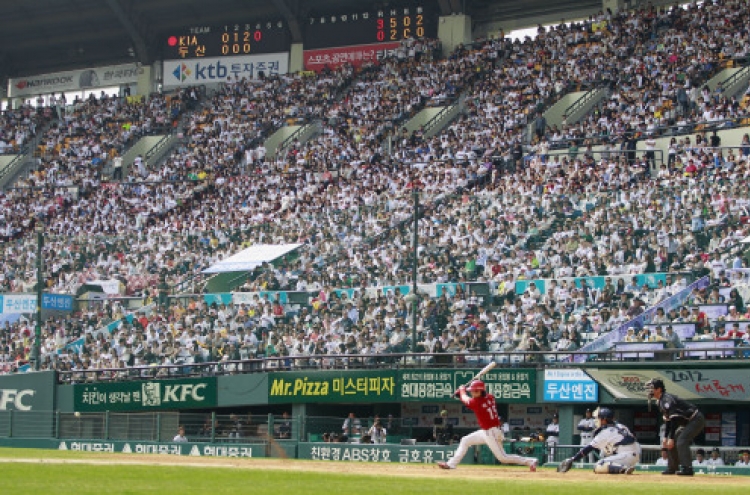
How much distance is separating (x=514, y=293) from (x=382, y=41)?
2409 cm

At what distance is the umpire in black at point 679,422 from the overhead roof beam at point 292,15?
39778 mm

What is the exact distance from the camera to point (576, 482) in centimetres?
1727

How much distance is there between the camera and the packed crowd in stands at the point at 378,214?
104 feet

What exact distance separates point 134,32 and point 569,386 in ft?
124

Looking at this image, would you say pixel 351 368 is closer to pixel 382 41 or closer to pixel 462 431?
pixel 462 431

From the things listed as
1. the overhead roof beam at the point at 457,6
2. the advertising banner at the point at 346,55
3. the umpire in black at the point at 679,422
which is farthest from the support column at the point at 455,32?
the umpire in black at the point at 679,422

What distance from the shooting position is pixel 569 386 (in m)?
28.6

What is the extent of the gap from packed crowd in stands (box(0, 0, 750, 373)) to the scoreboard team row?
71.8 inches

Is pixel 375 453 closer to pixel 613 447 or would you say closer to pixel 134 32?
pixel 613 447

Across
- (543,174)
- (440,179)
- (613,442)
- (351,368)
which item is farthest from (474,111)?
(613,442)

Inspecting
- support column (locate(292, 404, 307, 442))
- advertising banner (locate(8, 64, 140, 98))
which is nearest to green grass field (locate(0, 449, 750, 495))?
support column (locate(292, 404, 307, 442))

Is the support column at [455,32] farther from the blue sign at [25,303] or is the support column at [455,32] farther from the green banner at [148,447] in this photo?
the green banner at [148,447]

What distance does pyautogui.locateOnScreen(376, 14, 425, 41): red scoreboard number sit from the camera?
53809 millimetres

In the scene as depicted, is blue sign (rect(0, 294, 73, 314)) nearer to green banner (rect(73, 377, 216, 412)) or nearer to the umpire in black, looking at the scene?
green banner (rect(73, 377, 216, 412))
